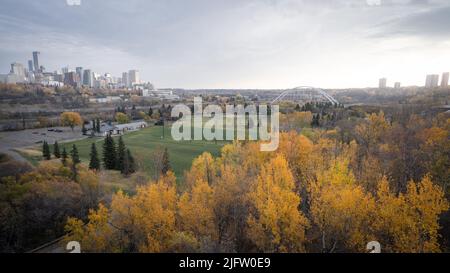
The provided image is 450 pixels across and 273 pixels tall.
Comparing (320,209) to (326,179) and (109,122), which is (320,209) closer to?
(326,179)

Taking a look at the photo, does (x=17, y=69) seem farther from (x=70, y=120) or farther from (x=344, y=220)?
(x=344, y=220)

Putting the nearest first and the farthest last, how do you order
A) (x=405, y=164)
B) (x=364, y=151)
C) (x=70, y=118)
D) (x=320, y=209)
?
1. (x=320, y=209)
2. (x=405, y=164)
3. (x=364, y=151)
4. (x=70, y=118)

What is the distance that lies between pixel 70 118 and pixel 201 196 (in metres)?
16.3

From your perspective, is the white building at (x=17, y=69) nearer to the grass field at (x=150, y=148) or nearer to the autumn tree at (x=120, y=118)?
the grass field at (x=150, y=148)

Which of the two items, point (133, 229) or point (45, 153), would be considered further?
point (45, 153)

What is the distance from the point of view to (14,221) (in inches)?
316

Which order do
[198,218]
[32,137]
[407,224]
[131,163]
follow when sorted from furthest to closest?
1. [131,163]
2. [32,137]
3. [198,218]
4. [407,224]

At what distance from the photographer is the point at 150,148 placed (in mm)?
19766

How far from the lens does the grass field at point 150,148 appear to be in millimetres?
15510

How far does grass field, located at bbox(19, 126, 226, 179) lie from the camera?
50.9 feet

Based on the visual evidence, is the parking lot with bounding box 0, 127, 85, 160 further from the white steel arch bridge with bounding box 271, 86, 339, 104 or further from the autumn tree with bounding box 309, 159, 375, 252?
the white steel arch bridge with bounding box 271, 86, 339, 104

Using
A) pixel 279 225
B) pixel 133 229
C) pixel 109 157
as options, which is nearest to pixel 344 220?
pixel 279 225

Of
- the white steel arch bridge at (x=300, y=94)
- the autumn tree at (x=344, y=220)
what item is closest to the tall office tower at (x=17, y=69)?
the autumn tree at (x=344, y=220)
